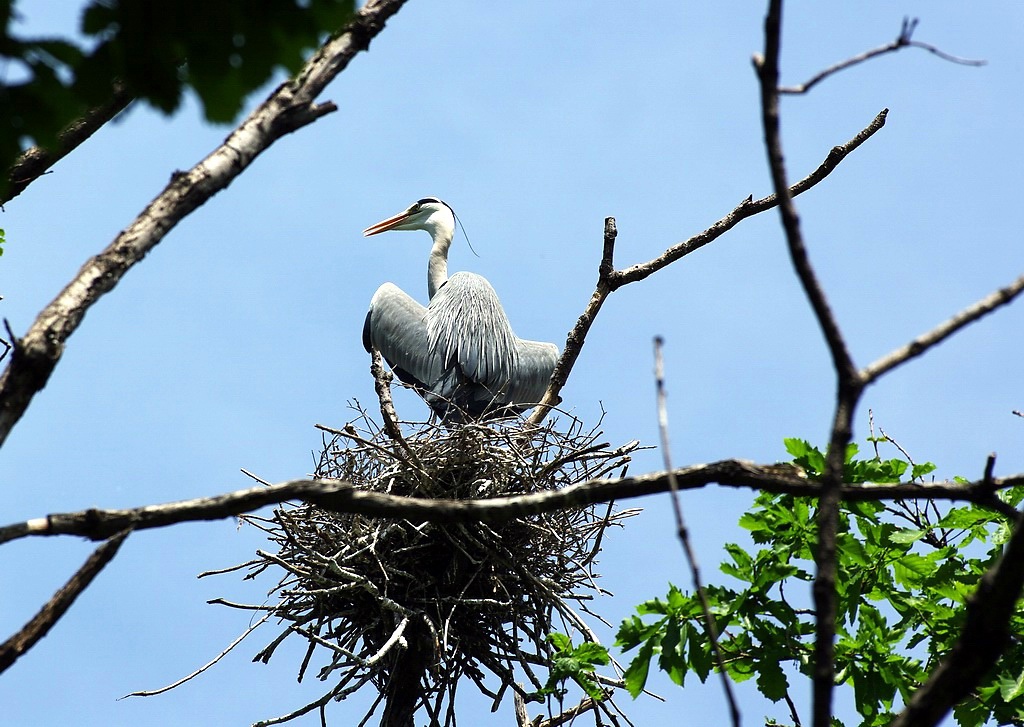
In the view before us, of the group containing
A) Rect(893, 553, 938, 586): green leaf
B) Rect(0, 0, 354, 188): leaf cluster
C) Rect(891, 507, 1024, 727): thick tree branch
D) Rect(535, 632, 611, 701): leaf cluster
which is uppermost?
Rect(893, 553, 938, 586): green leaf

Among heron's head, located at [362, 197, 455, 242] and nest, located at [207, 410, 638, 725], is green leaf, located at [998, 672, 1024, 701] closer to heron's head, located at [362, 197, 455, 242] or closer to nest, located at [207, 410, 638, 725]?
nest, located at [207, 410, 638, 725]

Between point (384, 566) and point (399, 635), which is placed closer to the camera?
point (399, 635)

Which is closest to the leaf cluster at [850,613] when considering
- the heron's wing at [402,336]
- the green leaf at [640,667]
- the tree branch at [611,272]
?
the green leaf at [640,667]

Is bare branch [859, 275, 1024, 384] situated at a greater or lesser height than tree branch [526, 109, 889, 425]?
lesser

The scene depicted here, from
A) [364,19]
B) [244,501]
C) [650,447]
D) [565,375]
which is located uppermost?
[565,375]

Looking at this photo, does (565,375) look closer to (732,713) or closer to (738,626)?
(738,626)

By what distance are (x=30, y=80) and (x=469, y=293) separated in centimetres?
584

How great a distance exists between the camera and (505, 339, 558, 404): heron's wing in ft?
25.6

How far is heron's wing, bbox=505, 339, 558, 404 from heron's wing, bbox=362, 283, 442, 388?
515mm

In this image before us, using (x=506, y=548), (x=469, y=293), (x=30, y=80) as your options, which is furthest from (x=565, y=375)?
(x=30, y=80)

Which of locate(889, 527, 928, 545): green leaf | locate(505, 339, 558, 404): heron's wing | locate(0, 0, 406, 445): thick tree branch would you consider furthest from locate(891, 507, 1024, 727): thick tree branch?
locate(505, 339, 558, 404): heron's wing

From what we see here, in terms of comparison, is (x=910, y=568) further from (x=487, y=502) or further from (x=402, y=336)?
(x=402, y=336)

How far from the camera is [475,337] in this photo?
304 inches

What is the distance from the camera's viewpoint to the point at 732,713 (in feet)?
6.68
